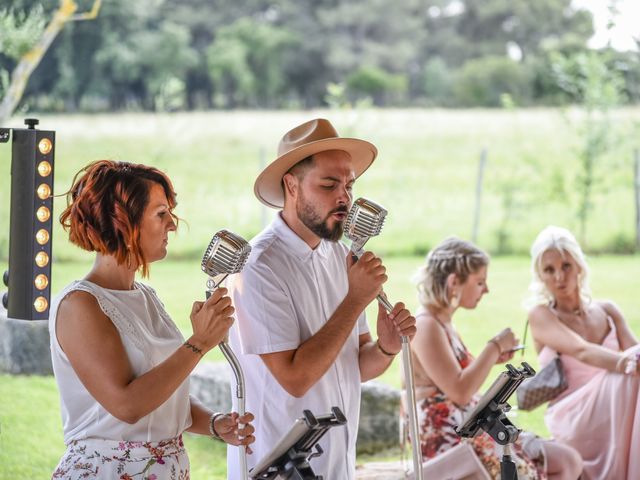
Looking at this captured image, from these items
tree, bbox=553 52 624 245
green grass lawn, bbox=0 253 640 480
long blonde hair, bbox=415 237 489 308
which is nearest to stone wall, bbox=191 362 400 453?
green grass lawn, bbox=0 253 640 480

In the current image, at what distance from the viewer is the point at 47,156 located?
11.0ft

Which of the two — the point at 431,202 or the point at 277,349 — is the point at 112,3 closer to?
the point at 431,202

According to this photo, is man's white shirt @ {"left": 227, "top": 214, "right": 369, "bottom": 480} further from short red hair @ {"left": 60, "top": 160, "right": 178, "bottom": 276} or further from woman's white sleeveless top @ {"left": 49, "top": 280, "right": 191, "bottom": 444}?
short red hair @ {"left": 60, "top": 160, "right": 178, "bottom": 276}

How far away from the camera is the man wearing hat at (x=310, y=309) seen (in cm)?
289

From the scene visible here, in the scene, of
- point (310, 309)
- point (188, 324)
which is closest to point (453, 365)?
point (310, 309)

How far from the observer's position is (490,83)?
35.3 feet

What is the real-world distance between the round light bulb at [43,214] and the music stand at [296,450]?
1420 mm

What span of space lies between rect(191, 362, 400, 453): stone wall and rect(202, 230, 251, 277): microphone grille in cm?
332

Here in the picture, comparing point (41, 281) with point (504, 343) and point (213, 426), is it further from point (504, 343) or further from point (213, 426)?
point (504, 343)

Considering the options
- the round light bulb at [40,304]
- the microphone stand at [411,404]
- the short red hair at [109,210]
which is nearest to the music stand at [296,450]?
the microphone stand at [411,404]

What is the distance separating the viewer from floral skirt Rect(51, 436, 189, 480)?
2518 millimetres

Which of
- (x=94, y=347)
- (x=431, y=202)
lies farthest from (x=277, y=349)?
(x=431, y=202)

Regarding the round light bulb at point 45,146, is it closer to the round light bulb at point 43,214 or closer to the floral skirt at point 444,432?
the round light bulb at point 43,214

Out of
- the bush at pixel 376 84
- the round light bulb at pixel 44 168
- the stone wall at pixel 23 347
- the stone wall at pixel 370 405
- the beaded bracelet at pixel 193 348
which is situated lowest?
the stone wall at pixel 370 405
